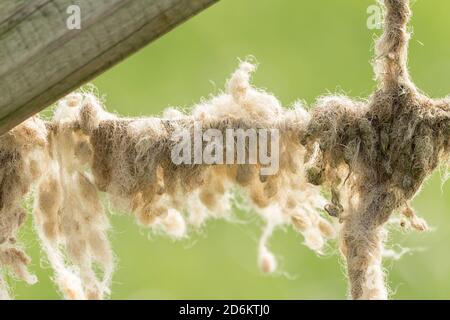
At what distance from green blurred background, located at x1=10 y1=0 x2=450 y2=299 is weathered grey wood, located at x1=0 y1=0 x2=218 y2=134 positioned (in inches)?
72.1

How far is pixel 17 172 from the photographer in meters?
1.26

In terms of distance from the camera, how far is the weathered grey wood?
1.06m

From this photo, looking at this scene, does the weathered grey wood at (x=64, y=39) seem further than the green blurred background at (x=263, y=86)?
No

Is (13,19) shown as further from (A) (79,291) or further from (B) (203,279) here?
(B) (203,279)

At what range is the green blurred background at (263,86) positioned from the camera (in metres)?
3.08

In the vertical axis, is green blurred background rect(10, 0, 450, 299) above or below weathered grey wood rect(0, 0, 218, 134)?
above

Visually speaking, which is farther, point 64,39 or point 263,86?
point 263,86

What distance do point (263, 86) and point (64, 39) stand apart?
2024 mm

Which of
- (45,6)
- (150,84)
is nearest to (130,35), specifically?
(45,6)

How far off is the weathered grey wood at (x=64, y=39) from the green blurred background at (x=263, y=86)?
1832mm

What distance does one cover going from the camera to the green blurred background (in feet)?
10.1

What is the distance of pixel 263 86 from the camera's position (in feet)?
10.1

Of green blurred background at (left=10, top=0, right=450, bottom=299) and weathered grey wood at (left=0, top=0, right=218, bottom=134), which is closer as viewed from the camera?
weathered grey wood at (left=0, top=0, right=218, bottom=134)

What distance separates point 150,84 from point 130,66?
0.12 m
